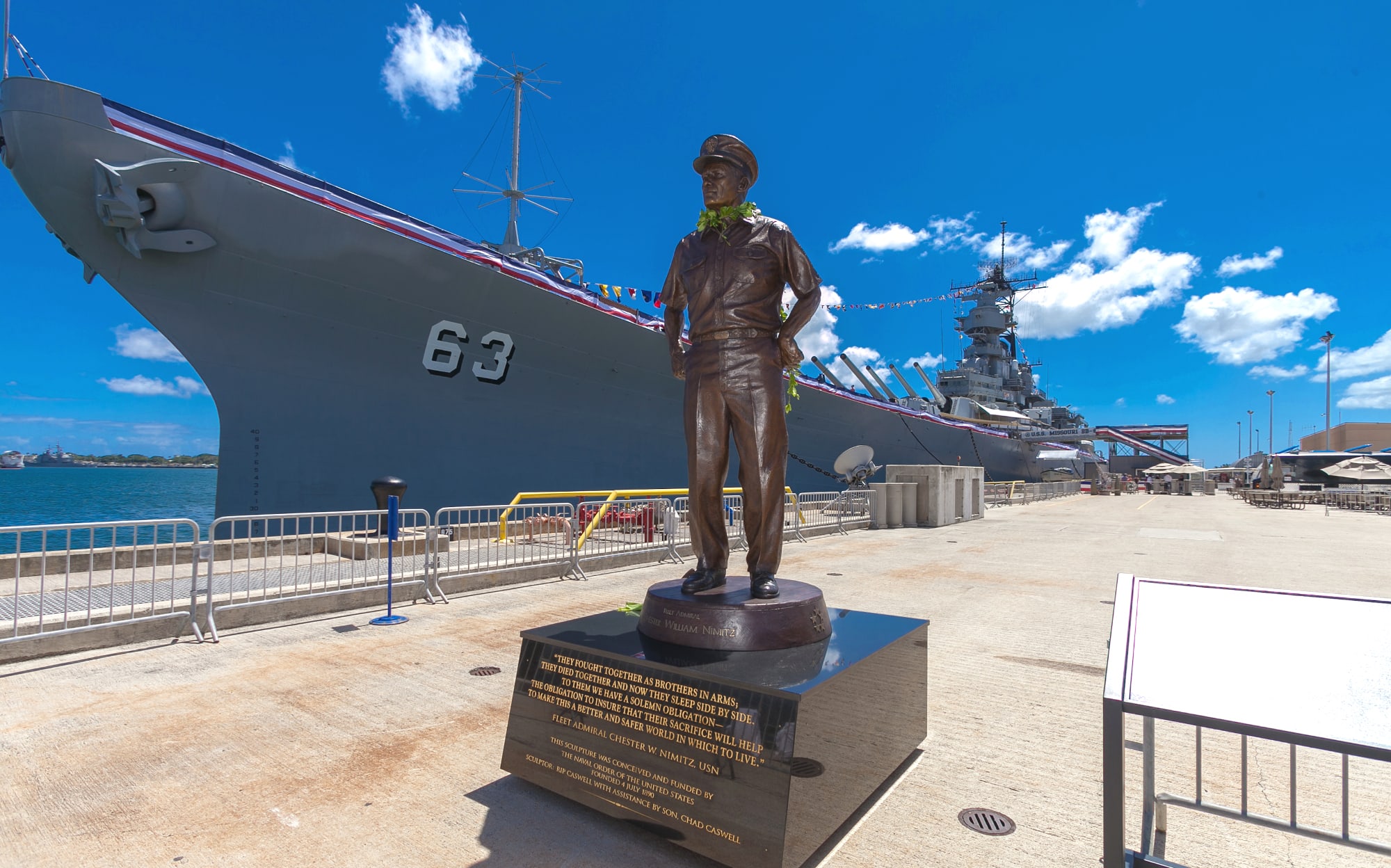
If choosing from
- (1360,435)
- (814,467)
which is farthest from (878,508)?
(1360,435)

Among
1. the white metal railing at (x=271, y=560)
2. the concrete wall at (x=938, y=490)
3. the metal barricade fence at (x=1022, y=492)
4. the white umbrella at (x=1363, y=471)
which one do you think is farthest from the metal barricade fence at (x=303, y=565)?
the white umbrella at (x=1363, y=471)

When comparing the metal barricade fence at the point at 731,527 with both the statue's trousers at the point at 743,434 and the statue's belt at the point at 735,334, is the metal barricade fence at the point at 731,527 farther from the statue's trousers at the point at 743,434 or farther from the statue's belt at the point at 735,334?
the statue's belt at the point at 735,334

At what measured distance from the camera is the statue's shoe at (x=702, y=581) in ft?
12.5

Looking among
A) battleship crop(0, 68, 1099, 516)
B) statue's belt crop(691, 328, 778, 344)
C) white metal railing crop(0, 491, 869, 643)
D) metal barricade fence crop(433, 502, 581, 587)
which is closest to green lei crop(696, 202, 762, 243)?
statue's belt crop(691, 328, 778, 344)

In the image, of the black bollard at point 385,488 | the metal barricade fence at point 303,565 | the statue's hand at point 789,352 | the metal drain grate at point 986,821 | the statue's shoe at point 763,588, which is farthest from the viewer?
the black bollard at point 385,488

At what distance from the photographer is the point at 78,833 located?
2.87 metres

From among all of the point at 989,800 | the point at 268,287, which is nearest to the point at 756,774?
the point at 989,800

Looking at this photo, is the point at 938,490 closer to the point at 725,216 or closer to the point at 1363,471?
the point at 725,216

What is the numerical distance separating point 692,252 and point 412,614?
537 cm

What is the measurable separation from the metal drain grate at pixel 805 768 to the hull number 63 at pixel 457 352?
13.3m

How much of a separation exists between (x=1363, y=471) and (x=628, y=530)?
4423 centimetres

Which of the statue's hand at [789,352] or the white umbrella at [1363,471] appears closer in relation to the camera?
the statue's hand at [789,352]

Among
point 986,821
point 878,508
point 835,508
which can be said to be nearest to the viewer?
point 986,821

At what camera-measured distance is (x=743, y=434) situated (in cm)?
379
